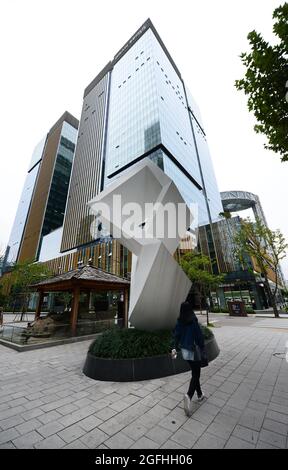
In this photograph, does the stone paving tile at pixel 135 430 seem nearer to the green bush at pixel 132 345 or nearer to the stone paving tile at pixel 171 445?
the stone paving tile at pixel 171 445

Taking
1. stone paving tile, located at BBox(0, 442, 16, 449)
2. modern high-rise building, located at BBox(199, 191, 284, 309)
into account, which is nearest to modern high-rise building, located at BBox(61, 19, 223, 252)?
modern high-rise building, located at BBox(199, 191, 284, 309)

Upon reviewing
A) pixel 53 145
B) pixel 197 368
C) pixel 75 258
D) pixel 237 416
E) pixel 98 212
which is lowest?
pixel 237 416

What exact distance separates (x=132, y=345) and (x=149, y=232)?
3.37m

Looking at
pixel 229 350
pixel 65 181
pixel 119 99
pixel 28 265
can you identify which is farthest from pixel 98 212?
pixel 65 181

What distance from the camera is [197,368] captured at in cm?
348

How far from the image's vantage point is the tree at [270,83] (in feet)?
14.9

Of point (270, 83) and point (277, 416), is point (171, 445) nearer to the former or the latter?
point (277, 416)

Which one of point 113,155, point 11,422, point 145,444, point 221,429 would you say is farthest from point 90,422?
point 113,155

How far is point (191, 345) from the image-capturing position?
11.4ft

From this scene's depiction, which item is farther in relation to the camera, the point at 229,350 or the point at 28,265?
the point at 28,265

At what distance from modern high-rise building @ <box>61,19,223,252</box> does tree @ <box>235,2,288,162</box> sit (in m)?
34.6

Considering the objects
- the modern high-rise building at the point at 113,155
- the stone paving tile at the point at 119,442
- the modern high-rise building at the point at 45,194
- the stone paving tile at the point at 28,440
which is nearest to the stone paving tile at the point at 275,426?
the stone paving tile at the point at 119,442
